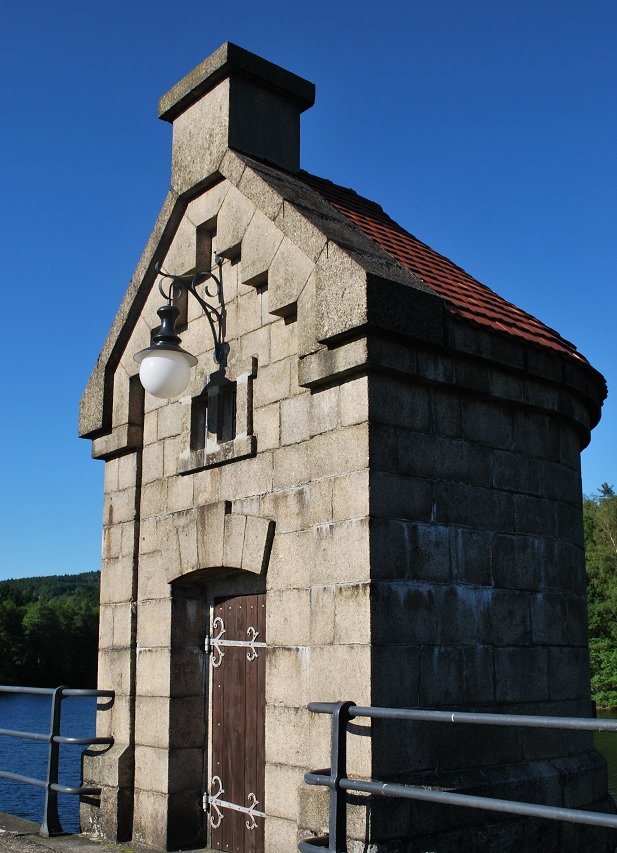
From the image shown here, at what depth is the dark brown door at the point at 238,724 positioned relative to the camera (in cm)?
587

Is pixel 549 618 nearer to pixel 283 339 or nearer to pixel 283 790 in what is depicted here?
pixel 283 790

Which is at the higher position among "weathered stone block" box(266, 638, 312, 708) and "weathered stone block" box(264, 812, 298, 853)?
"weathered stone block" box(266, 638, 312, 708)

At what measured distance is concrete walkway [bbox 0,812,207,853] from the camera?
5973 millimetres

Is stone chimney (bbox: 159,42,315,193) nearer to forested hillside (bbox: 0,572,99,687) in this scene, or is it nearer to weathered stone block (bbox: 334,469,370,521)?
weathered stone block (bbox: 334,469,370,521)

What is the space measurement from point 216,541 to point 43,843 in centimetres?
237

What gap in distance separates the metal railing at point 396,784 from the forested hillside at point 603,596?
28.1 meters

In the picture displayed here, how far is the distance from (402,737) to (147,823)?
2.55 meters

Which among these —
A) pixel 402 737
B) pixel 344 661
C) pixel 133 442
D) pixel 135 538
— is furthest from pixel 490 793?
pixel 133 442

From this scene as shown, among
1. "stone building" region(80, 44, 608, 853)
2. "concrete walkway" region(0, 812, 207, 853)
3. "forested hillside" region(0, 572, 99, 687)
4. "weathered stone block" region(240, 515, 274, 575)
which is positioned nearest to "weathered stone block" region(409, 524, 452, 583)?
"stone building" region(80, 44, 608, 853)

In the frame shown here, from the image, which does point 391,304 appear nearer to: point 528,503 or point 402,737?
point 528,503

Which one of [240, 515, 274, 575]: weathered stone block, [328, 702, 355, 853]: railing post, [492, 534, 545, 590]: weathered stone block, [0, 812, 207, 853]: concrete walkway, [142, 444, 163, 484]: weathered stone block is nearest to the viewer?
[328, 702, 355, 853]: railing post

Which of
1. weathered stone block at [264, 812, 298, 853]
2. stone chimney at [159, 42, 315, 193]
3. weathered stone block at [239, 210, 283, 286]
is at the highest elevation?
stone chimney at [159, 42, 315, 193]

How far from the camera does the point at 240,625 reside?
619 cm

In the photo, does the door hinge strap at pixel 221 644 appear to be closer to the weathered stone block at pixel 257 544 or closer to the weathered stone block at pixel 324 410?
the weathered stone block at pixel 257 544
